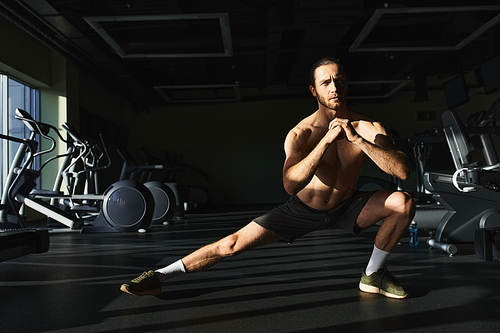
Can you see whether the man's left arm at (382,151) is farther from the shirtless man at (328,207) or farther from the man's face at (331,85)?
Result: the man's face at (331,85)

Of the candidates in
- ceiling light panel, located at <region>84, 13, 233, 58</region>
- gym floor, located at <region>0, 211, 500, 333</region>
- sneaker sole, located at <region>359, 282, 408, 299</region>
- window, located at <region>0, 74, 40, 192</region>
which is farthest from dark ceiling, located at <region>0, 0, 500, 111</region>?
sneaker sole, located at <region>359, 282, 408, 299</region>

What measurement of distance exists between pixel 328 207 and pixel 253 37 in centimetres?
567

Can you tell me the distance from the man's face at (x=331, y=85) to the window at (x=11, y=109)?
602 centimetres

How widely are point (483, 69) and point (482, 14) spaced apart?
2.40 m

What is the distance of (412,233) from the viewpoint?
3752 millimetres

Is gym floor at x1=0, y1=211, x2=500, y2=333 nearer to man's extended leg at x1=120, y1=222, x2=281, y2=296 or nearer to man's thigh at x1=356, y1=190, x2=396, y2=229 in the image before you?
man's extended leg at x1=120, y1=222, x2=281, y2=296

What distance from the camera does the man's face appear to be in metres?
1.99

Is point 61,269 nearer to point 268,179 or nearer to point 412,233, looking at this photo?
point 412,233

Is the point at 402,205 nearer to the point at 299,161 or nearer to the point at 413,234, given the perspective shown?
the point at 299,161

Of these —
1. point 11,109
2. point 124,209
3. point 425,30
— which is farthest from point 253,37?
point 11,109

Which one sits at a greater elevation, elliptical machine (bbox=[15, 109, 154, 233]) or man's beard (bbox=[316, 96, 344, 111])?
man's beard (bbox=[316, 96, 344, 111])

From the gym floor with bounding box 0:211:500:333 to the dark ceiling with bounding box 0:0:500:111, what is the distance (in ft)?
10.8

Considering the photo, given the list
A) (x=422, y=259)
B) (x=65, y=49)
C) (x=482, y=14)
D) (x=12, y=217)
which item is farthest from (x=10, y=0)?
(x=482, y=14)

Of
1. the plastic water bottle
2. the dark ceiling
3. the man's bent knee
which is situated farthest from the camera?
the dark ceiling
